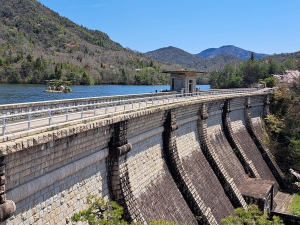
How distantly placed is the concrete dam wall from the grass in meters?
2.49

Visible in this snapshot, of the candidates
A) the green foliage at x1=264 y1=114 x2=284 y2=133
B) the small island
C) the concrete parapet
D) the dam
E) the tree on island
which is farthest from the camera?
the tree on island

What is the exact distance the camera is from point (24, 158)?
11.3 m

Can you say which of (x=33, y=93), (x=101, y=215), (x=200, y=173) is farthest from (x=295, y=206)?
(x=33, y=93)

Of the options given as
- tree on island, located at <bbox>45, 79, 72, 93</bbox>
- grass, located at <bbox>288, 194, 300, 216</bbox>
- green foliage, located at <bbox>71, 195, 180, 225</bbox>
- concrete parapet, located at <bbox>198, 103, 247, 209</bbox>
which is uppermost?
tree on island, located at <bbox>45, 79, 72, 93</bbox>

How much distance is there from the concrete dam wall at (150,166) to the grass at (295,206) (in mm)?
2491

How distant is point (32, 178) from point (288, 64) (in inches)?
3412

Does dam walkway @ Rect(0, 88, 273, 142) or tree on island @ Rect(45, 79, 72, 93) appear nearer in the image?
dam walkway @ Rect(0, 88, 273, 142)

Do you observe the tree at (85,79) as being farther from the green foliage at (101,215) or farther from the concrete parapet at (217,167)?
the green foliage at (101,215)

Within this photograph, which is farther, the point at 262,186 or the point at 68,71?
the point at 68,71

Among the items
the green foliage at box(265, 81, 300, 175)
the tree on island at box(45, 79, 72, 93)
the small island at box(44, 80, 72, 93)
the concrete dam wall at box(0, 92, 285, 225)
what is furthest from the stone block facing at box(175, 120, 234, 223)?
the tree on island at box(45, 79, 72, 93)

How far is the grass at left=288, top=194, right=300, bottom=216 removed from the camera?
3087 centimetres

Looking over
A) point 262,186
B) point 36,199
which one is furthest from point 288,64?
point 36,199

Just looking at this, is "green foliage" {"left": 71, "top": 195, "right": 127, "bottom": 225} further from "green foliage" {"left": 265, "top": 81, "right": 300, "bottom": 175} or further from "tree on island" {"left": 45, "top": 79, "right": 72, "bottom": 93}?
"tree on island" {"left": 45, "top": 79, "right": 72, "bottom": 93}

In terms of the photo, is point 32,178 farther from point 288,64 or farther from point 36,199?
point 288,64
